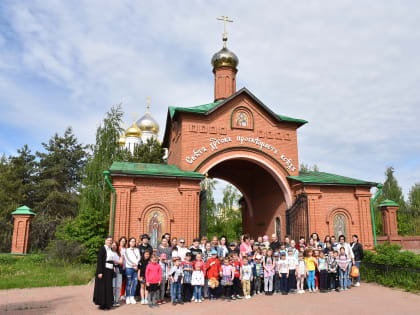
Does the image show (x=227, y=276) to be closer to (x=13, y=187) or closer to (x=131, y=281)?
(x=131, y=281)

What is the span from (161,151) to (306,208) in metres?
18.0

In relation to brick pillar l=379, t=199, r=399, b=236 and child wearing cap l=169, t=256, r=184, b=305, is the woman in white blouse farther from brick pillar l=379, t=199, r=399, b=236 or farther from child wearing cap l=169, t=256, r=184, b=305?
brick pillar l=379, t=199, r=399, b=236

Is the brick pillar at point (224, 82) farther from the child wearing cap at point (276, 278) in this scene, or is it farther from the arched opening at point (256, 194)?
the child wearing cap at point (276, 278)

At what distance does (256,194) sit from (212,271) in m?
10.9

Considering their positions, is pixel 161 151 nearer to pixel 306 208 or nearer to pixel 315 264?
pixel 306 208

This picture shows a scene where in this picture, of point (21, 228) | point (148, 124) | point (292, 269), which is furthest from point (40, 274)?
point (148, 124)

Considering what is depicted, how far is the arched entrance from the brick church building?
0.05 meters

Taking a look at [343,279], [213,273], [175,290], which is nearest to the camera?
[175,290]

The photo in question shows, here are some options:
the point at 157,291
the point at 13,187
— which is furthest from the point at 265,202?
the point at 13,187

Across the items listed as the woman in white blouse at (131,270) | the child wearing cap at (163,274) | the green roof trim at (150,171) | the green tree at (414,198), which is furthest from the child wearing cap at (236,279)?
the green tree at (414,198)

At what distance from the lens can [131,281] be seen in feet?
25.0

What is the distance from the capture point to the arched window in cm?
1378

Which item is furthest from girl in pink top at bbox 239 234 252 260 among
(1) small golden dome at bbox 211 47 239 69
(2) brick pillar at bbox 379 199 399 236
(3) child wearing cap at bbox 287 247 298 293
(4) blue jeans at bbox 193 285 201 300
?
(2) brick pillar at bbox 379 199 399 236

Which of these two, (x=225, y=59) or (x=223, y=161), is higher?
(x=225, y=59)
